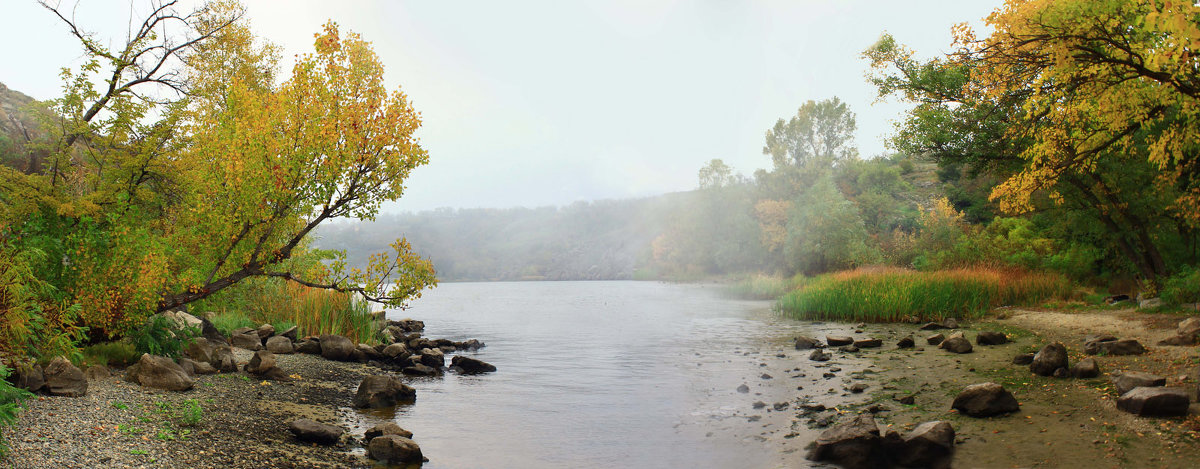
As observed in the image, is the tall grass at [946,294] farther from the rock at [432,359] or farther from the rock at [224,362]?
the rock at [224,362]

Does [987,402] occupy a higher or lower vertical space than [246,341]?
lower

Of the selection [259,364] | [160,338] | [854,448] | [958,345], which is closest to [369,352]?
[259,364]

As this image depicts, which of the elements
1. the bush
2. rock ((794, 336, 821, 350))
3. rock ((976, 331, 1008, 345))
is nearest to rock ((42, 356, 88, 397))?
rock ((794, 336, 821, 350))

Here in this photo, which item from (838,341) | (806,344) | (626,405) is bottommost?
(626,405)

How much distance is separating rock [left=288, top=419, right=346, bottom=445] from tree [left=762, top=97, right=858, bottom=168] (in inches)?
3320

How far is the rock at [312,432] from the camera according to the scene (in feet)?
27.2

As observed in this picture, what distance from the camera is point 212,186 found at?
10719 millimetres

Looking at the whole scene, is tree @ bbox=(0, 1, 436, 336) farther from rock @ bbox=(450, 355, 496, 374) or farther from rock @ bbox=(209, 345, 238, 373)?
rock @ bbox=(450, 355, 496, 374)

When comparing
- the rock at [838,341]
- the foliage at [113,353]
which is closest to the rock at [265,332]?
the foliage at [113,353]

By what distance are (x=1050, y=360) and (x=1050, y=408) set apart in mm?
2233

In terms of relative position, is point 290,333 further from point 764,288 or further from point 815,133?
point 815,133

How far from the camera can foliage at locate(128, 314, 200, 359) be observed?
10.3 meters

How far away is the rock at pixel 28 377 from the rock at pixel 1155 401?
44.5ft

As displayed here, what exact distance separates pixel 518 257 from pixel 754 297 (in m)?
133
